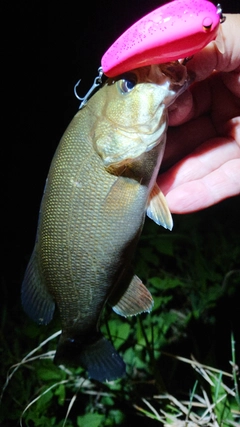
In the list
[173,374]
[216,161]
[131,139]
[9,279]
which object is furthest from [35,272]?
[9,279]

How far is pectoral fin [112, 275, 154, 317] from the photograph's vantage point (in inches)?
59.8

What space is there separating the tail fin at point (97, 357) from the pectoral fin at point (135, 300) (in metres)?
0.21

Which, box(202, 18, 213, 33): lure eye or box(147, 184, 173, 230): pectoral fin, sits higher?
box(202, 18, 213, 33): lure eye

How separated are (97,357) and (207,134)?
105 centimetres

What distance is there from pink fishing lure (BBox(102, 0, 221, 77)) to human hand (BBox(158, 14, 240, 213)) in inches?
11.4

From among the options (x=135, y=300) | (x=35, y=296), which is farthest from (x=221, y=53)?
(x=35, y=296)

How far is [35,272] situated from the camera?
5.10 feet

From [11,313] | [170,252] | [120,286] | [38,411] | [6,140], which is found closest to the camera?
[120,286]

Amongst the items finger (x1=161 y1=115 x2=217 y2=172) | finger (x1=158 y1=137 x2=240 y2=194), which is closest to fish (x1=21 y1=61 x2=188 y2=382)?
finger (x1=158 y1=137 x2=240 y2=194)

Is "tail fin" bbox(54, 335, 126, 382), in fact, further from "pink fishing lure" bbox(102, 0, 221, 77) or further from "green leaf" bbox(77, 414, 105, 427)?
"pink fishing lure" bbox(102, 0, 221, 77)

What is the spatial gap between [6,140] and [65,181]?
5.99 feet

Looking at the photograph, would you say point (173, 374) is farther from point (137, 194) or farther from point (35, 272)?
point (137, 194)

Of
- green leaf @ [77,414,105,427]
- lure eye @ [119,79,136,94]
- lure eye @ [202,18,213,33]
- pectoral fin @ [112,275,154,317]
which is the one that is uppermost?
lure eye @ [202,18,213,33]

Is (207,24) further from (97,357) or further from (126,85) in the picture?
(97,357)
